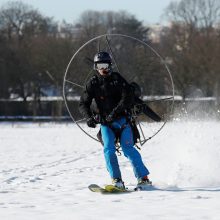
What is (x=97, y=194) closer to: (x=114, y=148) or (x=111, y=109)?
(x=114, y=148)

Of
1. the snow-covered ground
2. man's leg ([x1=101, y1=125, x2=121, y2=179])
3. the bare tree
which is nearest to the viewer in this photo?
the snow-covered ground

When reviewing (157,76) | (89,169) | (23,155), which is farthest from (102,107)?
(157,76)

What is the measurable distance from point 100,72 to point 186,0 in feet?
251

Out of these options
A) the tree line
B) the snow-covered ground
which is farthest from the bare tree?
the snow-covered ground

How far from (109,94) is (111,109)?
181 mm

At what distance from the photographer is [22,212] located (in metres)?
6.80

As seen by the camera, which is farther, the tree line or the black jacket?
the tree line

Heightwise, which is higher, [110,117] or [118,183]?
[110,117]

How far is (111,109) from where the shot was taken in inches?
335

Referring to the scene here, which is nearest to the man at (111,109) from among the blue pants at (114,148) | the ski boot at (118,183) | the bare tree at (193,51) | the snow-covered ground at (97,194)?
the blue pants at (114,148)

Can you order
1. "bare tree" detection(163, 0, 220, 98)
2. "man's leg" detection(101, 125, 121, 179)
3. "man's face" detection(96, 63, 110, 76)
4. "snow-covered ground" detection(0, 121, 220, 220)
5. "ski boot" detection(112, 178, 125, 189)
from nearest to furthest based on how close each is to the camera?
"snow-covered ground" detection(0, 121, 220, 220) < "ski boot" detection(112, 178, 125, 189) < "man's leg" detection(101, 125, 121, 179) < "man's face" detection(96, 63, 110, 76) < "bare tree" detection(163, 0, 220, 98)

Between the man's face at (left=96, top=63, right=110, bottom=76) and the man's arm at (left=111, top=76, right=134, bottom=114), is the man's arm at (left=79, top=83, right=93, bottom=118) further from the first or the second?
A: the man's arm at (left=111, top=76, right=134, bottom=114)

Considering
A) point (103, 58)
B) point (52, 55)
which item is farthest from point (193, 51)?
point (103, 58)

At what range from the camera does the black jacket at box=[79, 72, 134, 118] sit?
8469 mm
